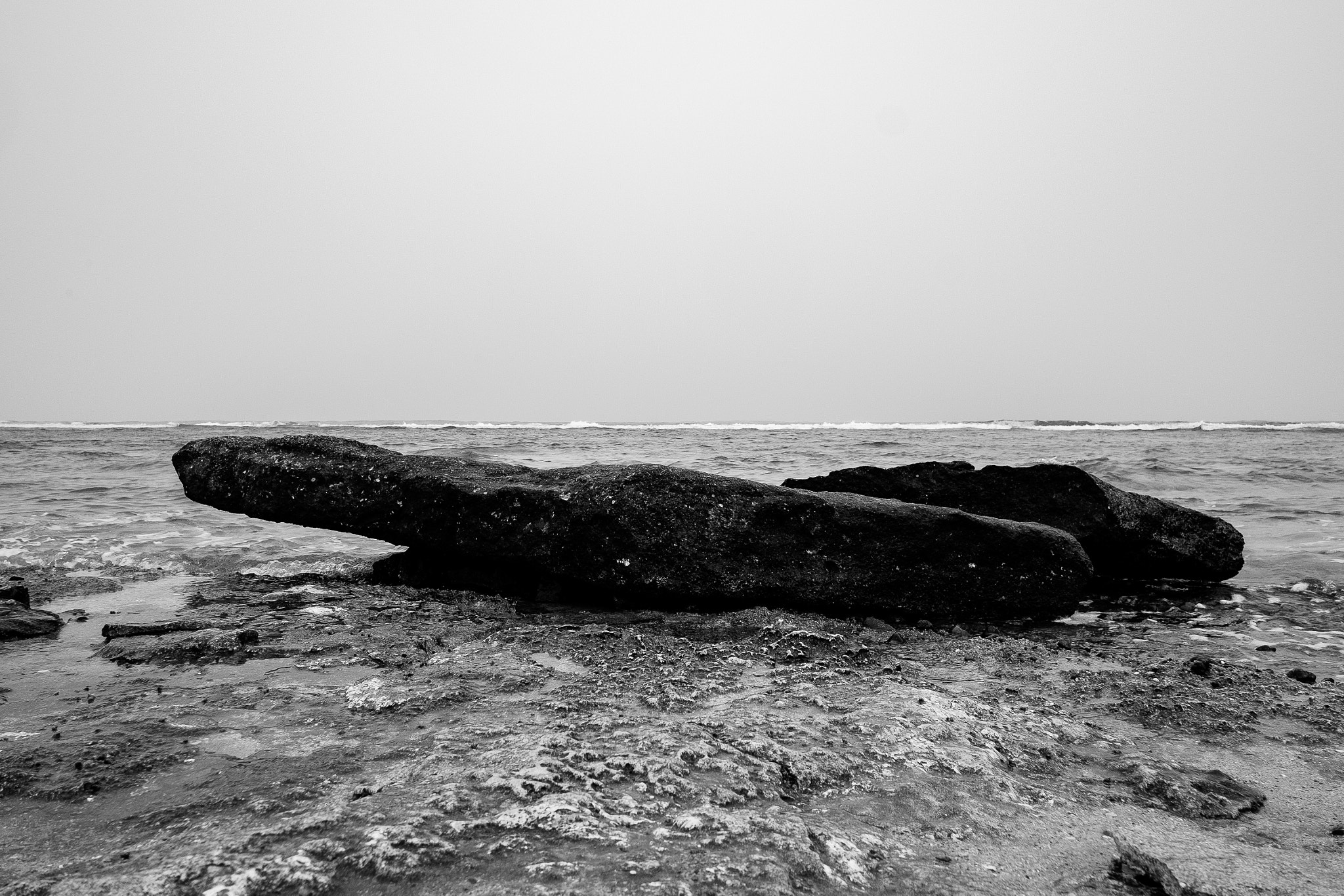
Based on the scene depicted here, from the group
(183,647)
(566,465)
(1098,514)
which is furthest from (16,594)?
(566,465)

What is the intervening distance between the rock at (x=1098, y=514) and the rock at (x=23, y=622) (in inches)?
178

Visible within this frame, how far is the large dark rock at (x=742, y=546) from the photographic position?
15.1ft

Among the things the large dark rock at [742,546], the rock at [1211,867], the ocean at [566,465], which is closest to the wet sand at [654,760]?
the rock at [1211,867]

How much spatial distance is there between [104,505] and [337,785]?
28.7ft

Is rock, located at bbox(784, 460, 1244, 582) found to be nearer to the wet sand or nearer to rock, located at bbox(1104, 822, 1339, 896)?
the wet sand

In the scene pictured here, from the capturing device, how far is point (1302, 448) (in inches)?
810

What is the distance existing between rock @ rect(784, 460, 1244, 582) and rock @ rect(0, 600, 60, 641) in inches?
178

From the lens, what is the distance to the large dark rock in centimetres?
460

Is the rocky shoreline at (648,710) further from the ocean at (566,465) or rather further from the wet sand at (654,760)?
Answer: the ocean at (566,465)

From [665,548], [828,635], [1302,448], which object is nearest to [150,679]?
[665,548]

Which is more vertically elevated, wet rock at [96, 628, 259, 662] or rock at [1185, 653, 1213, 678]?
wet rock at [96, 628, 259, 662]

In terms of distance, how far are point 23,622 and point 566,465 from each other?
11.7 metres

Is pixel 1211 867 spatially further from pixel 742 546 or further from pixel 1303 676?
pixel 742 546

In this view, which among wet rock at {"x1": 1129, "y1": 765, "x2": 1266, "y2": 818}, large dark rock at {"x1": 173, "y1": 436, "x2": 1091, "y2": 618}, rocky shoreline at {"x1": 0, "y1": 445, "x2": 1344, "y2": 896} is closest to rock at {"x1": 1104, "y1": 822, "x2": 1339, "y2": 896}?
rocky shoreline at {"x1": 0, "y1": 445, "x2": 1344, "y2": 896}
